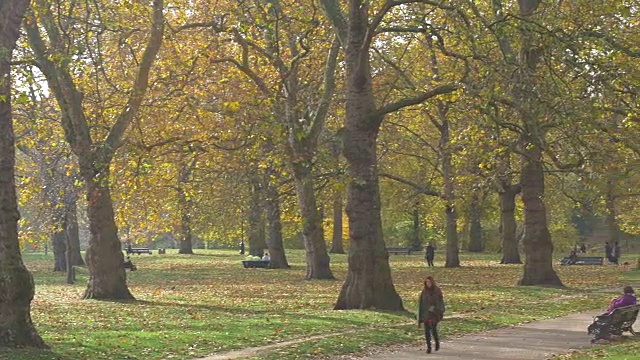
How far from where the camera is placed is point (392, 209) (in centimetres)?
5897

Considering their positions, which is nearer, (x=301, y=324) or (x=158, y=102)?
(x=301, y=324)

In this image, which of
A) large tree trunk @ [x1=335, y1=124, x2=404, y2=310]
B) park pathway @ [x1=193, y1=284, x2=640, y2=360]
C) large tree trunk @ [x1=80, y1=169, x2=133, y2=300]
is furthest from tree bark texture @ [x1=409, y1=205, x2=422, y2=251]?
park pathway @ [x1=193, y1=284, x2=640, y2=360]

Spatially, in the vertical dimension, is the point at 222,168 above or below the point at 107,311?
above

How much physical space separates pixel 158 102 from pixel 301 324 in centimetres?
1015

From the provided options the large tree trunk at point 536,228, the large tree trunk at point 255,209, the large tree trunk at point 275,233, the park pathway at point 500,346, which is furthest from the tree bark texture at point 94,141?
the large tree trunk at point 255,209

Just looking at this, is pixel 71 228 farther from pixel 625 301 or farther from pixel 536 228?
pixel 625 301

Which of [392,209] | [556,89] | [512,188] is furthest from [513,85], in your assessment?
[392,209]

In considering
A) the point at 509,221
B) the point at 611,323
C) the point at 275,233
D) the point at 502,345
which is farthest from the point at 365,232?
the point at 509,221

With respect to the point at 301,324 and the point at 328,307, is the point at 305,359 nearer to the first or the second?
the point at 301,324

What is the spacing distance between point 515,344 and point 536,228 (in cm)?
1358

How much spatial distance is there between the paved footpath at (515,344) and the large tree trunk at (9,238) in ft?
18.7

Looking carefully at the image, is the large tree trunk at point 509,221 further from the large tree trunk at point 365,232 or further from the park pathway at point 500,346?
the park pathway at point 500,346

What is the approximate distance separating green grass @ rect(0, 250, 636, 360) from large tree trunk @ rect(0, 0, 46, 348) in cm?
55

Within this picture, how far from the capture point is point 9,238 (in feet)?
45.9
